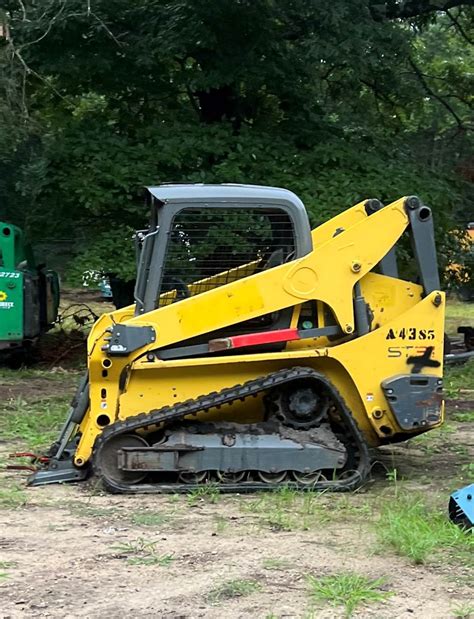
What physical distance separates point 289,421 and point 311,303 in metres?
0.85

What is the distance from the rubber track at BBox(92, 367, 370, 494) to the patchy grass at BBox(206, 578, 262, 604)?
191cm

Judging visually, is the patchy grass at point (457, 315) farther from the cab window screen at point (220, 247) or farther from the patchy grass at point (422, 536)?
the patchy grass at point (422, 536)

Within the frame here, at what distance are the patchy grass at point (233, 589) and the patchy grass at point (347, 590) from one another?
0.90 ft

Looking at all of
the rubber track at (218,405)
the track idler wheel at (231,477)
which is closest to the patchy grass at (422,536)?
the rubber track at (218,405)

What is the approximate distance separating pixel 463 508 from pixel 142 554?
73.4 inches

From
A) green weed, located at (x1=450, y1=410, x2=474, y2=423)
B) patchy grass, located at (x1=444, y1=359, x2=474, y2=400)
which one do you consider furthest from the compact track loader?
patchy grass, located at (x1=444, y1=359, x2=474, y2=400)

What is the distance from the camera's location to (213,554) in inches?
201

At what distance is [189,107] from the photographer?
1416cm

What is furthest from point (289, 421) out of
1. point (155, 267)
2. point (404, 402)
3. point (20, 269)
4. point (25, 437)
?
point (20, 269)

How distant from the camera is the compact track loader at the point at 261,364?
6.57m

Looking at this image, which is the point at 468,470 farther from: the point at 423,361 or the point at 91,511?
the point at 91,511

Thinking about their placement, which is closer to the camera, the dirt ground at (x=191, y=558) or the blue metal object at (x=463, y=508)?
the dirt ground at (x=191, y=558)

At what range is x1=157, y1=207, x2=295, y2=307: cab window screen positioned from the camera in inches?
270

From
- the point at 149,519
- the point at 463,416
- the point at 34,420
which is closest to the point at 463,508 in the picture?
the point at 149,519
